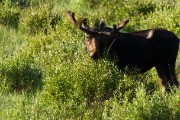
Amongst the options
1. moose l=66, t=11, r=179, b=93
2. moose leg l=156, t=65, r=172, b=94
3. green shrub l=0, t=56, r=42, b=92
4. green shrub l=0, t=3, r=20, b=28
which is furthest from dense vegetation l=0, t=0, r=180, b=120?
green shrub l=0, t=3, r=20, b=28

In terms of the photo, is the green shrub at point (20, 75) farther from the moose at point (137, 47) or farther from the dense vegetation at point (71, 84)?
the moose at point (137, 47)

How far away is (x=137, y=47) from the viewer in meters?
7.68

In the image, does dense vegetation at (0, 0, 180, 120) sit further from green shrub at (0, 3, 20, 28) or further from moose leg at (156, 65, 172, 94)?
green shrub at (0, 3, 20, 28)

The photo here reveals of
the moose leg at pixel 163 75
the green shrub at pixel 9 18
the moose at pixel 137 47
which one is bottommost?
the green shrub at pixel 9 18

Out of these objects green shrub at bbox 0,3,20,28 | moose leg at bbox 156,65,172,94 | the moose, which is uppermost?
the moose

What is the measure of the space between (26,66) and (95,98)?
83.0 inches

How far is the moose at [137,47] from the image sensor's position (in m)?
7.39

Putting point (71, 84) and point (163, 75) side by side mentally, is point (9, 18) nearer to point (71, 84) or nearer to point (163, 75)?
point (163, 75)

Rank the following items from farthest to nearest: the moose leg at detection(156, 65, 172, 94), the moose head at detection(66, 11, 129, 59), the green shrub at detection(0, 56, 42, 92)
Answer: the green shrub at detection(0, 56, 42, 92)
the moose leg at detection(156, 65, 172, 94)
the moose head at detection(66, 11, 129, 59)

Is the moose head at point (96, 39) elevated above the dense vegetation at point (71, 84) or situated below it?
above

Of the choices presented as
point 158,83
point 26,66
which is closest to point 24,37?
point 26,66

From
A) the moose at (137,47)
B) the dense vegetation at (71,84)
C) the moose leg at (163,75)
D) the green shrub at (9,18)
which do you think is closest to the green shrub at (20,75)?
the dense vegetation at (71,84)

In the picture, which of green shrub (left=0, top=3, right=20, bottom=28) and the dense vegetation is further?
green shrub (left=0, top=3, right=20, bottom=28)

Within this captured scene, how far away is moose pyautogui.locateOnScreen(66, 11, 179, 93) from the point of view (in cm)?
739
